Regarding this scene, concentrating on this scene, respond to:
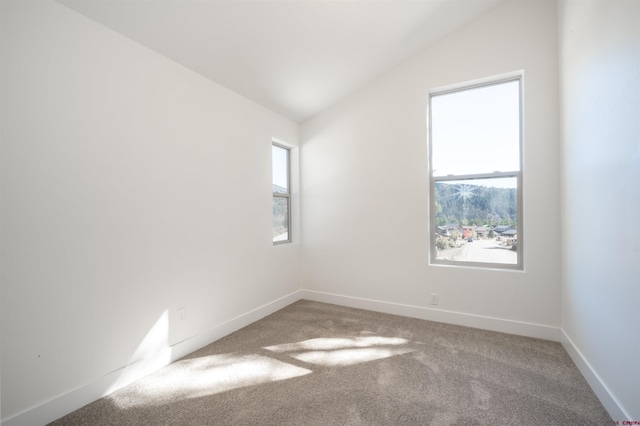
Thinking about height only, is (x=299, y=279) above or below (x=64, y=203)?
below

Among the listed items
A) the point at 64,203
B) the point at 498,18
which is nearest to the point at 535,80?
the point at 498,18

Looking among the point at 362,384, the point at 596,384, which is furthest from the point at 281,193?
the point at 596,384

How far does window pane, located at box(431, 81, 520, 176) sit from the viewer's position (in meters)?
2.94

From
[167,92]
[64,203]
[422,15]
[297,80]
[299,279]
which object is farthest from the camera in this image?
[299,279]

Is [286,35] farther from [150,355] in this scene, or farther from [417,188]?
[150,355]

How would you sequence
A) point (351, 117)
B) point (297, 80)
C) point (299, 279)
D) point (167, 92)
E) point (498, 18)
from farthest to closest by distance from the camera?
point (299, 279), point (351, 117), point (297, 80), point (498, 18), point (167, 92)

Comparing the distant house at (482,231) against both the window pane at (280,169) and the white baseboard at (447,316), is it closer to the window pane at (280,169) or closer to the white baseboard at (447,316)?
the white baseboard at (447,316)

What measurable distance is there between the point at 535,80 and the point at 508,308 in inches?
89.6

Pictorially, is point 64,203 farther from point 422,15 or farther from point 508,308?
point 508,308

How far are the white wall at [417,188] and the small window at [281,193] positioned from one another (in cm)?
26

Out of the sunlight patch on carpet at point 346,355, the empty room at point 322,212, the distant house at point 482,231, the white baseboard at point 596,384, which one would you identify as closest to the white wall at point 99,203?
the empty room at point 322,212

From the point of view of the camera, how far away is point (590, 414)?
5.54 ft

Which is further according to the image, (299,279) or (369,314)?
(299,279)

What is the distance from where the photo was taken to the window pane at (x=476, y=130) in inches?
116
